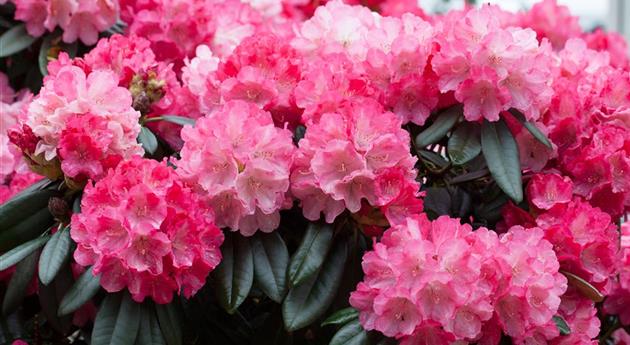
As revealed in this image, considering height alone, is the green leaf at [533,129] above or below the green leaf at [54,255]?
above

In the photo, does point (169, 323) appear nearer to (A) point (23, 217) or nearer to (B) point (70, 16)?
(A) point (23, 217)

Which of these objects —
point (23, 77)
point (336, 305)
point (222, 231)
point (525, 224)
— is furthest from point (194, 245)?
point (23, 77)

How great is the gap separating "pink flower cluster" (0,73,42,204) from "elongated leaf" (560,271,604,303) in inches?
32.5

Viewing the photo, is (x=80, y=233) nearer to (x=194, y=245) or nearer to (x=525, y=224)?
(x=194, y=245)

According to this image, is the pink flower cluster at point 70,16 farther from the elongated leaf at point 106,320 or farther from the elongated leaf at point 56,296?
the elongated leaf at point 106,320

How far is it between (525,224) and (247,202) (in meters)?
0.43

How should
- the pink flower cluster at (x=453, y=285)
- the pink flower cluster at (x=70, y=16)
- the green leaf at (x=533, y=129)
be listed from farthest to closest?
the pink flower cluster at (x=70, y=16), the green leaf at (x=533, y=129), the pink flower cluster at (x=453, y=285)

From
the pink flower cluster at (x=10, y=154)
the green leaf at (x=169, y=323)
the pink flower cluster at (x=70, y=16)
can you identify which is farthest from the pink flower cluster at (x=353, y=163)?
the pink flower cluster at (x=70, y=16)

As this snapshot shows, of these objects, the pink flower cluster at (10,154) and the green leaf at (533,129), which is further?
the pink flower cluster at (10,154)

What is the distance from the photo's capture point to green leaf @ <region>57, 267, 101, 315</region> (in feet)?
4.17

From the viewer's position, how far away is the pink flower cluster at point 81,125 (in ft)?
4.33

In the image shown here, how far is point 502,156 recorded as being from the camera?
1.37m

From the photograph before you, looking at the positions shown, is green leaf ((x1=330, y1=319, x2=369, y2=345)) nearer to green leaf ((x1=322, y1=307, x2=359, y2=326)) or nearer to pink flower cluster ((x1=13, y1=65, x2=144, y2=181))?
green leaf ((x1=322, y1=307, x2=359, y2=326))

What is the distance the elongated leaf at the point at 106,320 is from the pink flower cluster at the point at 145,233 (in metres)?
0.04
